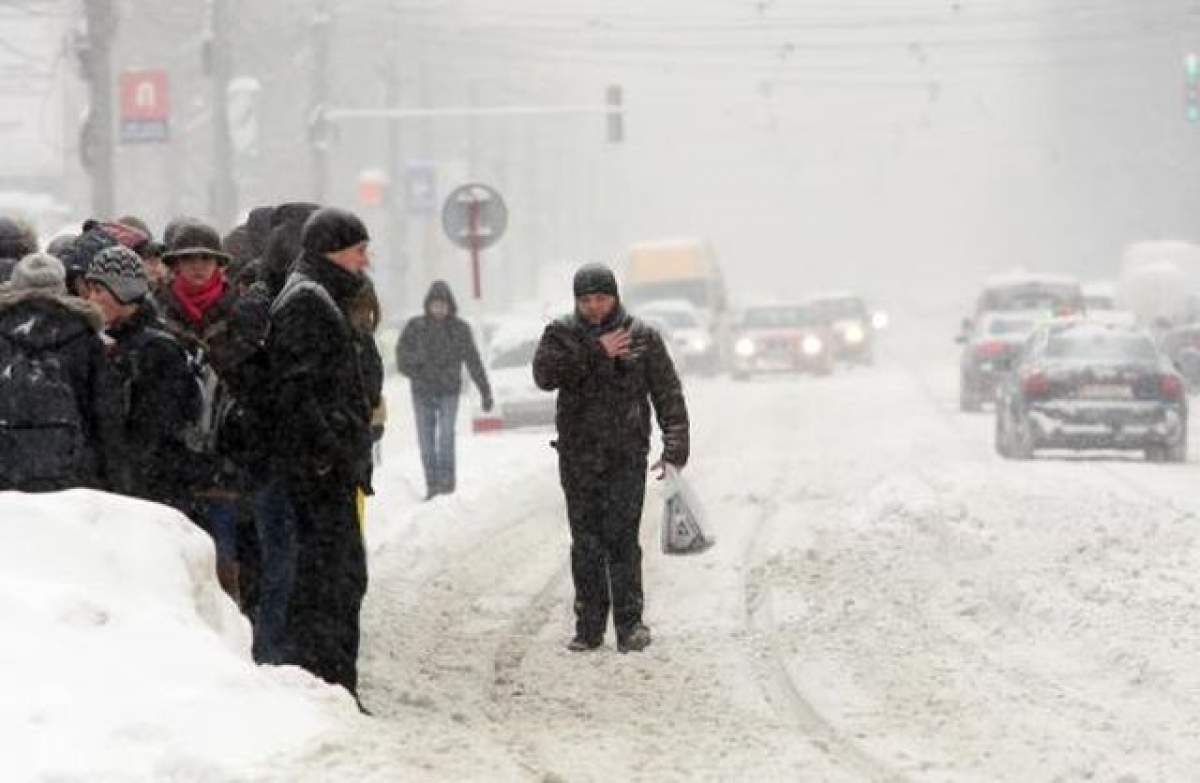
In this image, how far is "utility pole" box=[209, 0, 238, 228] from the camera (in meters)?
37.8

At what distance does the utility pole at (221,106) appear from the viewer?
37.8 meters

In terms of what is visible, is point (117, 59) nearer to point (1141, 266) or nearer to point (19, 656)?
point (1141, 266)

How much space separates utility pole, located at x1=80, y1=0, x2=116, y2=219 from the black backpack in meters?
20.3

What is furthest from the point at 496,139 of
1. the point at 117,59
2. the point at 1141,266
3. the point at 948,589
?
the point at 948,589

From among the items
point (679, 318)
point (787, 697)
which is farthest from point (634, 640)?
point (679, 318)

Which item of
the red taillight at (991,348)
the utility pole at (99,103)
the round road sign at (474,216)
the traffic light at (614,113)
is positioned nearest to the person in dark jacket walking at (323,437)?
the round road sign at (474,216)

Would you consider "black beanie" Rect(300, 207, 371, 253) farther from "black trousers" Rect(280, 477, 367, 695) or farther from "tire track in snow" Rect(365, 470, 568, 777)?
"tire track in snow" Rect(365, 470, 568, 777)

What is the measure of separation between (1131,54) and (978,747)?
10394 cm

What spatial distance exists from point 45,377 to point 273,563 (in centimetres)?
120

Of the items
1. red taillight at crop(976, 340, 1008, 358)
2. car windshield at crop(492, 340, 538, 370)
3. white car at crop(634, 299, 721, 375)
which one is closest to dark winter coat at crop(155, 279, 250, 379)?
car windshield at crop(492, 340, 538, 370)

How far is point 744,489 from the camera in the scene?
2250cm

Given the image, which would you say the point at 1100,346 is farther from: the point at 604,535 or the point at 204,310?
the point at 204,310

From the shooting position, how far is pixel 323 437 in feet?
31.4

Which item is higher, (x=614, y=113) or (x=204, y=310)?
(x=204, y=310)
